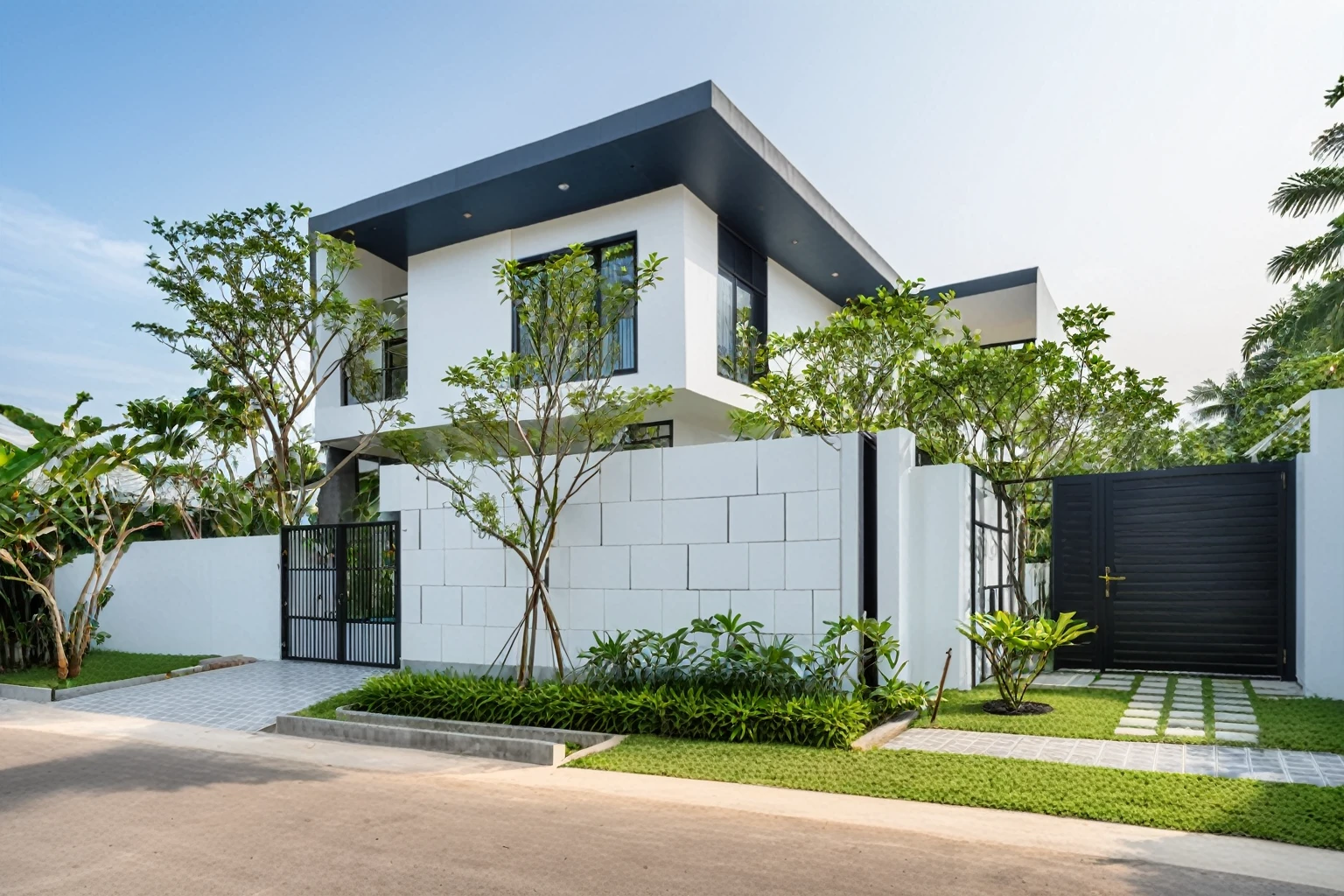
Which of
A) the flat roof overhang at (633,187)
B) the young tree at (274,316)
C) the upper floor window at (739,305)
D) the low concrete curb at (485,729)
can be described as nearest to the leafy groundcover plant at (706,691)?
the low concrete curb at (485,729)

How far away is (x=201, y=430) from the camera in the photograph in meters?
15.5

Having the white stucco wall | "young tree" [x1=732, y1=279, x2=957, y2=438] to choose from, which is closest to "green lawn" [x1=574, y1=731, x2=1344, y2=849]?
the white stucco wall

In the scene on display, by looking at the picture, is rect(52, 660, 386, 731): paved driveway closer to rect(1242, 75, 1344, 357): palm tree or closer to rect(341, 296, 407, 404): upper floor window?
rect(341, 296, 407, 404): upper floor window

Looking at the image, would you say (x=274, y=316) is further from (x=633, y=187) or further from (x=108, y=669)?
(x=633, y=187)

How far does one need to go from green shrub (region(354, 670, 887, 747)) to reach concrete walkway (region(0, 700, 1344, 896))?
1.01m

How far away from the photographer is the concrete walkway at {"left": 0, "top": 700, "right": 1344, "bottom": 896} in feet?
14.1

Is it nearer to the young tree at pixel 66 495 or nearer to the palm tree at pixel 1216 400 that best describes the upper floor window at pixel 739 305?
the young tree at pixel 66 495

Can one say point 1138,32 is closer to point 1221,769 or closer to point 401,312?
point 1221,769

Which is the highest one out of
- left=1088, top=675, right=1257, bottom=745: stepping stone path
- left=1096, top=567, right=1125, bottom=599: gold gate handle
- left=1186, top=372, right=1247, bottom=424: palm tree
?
left=1186, top=372, right=1247, bottom=424: palm tree

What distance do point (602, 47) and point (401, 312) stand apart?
29.3 ft

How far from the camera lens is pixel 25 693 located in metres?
11.1

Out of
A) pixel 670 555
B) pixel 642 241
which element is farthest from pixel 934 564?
pixel 642 241

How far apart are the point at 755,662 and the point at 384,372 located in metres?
11.4

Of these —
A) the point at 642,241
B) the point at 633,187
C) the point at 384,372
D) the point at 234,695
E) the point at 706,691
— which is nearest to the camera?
the point at 706,691
